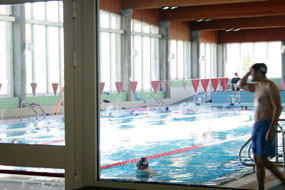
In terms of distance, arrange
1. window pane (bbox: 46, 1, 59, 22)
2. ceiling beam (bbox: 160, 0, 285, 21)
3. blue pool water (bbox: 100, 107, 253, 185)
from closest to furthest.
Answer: window pane (bbox: 46, 1, 59, 22) < blue pool water (bbox: 100, 107, 253, 185) < ceiling beam (bbox: 160, 0, 285, 21)

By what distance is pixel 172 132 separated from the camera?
13.2m

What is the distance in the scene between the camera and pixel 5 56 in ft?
16.1

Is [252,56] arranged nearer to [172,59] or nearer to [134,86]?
[134,86]

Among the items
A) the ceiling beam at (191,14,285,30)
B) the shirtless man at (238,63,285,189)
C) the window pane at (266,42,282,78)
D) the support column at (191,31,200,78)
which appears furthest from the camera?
the support column at (191,31,200,78)

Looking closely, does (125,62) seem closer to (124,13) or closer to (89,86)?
(124,13)

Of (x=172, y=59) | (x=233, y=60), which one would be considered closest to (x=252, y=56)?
(x=233, y=60)

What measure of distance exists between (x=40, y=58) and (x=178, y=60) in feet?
65.9

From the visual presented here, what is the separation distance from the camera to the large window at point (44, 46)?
4.60 m

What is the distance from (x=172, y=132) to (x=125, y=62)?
309 inches

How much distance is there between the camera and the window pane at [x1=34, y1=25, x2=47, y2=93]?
4.74 m

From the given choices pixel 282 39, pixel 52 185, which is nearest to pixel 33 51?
pixel 52 185

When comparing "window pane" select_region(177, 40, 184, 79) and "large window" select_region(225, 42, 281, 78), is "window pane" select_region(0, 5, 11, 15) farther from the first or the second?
"window pane" select_region(177, 40, 184, 79)

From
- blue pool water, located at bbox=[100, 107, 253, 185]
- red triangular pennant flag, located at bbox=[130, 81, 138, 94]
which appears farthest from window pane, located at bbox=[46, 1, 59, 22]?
red triangular pennant flag, located at bbox=[130, 81, 138, 94]

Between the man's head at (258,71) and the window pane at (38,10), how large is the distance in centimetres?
221
